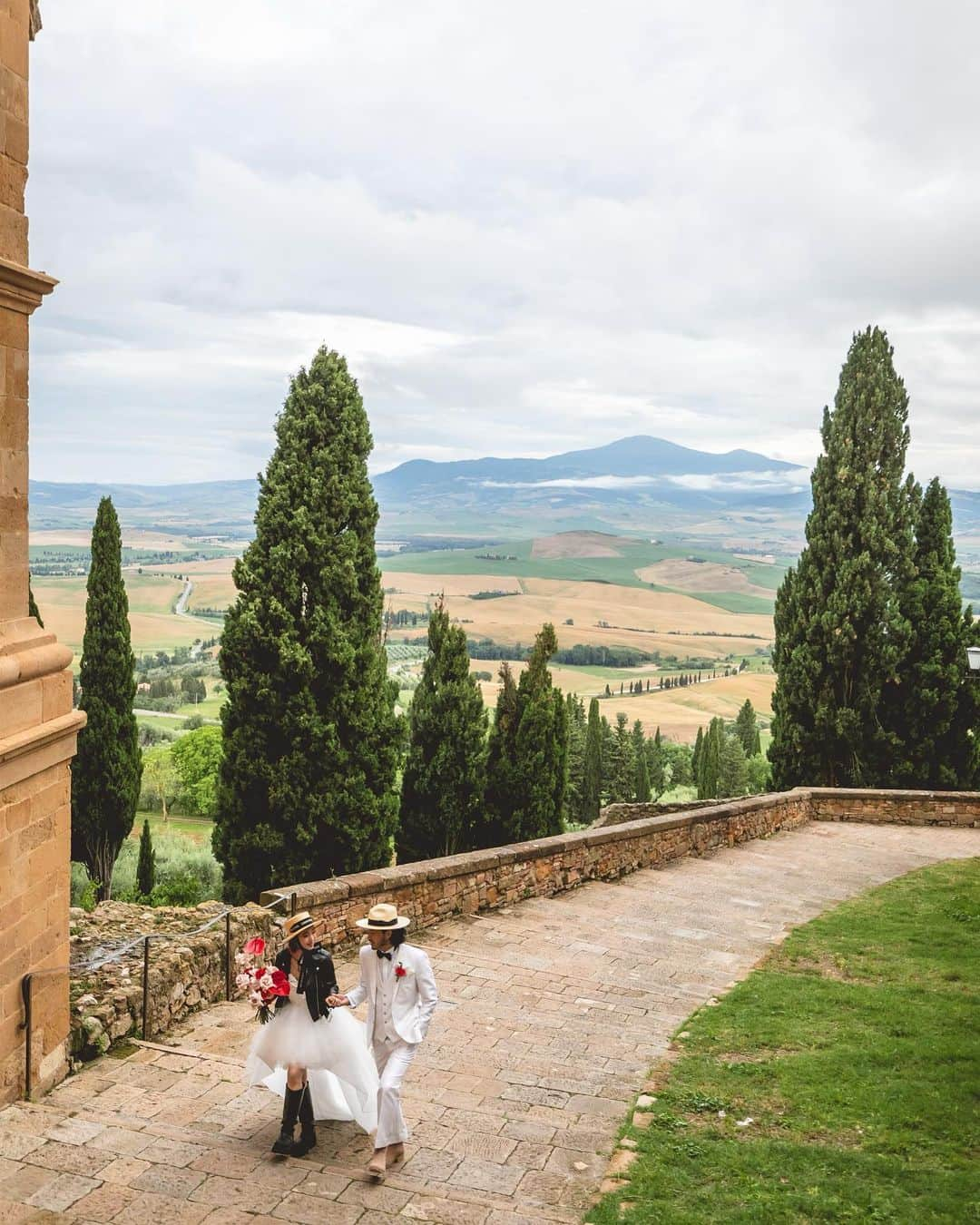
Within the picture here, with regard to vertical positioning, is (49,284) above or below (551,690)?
above

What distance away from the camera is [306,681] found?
18.5m

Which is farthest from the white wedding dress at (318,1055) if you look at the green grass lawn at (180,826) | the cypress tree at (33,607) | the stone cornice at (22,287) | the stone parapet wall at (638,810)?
the green grass lawn at (180,826)

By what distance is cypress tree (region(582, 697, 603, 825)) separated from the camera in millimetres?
53875

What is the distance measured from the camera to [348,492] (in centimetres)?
1930

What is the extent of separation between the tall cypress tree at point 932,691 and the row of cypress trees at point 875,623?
0.03m

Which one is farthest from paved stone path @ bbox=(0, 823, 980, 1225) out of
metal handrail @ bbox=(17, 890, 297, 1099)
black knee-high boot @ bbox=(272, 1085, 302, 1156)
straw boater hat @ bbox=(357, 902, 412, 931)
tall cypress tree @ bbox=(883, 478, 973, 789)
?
tall cypress tree @ bbox=(883, 478, 973, 789)

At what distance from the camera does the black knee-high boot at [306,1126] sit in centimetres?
605

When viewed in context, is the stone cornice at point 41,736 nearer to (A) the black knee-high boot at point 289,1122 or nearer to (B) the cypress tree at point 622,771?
(A) the black knee-high boot at point 289,1122

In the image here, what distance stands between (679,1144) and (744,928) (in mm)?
6511

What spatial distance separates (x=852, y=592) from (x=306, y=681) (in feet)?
44.2

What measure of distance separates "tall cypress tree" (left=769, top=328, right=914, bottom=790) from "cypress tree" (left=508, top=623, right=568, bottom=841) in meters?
5.94

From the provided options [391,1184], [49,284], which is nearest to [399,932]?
[391,1184]

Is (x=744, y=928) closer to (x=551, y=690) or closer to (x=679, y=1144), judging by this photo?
(x=679, y=1144)

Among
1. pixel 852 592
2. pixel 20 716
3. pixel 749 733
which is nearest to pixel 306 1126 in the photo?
pixel 20 716
